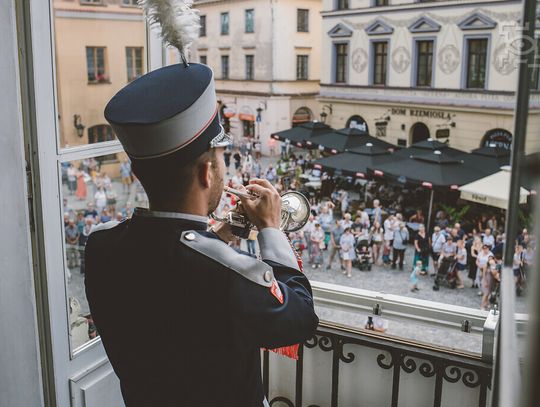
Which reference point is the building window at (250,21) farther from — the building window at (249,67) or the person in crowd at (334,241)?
the person in crowd at (334,241)

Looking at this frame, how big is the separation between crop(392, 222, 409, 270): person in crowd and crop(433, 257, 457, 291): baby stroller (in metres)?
1.12

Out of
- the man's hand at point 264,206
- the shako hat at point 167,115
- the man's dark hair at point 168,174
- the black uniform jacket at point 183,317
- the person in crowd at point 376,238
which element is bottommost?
the person in crowd at point 376,238

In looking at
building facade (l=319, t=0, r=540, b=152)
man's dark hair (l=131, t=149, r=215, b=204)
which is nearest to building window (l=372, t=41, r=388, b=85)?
building facade (l=319, t=0, r=540, b=152)

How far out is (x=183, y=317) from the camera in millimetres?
1547

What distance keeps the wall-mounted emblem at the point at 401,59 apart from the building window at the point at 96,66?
18.9m

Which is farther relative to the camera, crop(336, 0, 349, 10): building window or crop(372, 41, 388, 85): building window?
crop(336, 0, 349, 10): building window

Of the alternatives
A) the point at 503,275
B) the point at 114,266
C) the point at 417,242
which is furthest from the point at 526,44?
the point at 417,242

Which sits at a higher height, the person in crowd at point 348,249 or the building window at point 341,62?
the building window at point 341,62

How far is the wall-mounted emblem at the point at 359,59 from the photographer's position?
77.2ft

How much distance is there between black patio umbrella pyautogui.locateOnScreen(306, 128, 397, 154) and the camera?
57.8 feet

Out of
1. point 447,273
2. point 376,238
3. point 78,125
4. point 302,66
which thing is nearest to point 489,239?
point 447,273

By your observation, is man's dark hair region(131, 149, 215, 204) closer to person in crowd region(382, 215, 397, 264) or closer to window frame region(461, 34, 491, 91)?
person in crowd region(382, 215, 397, 264)

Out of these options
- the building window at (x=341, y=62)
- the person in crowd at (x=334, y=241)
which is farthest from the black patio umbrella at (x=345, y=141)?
the building window at (x=341, y=62)

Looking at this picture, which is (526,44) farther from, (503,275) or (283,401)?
(283,401)
